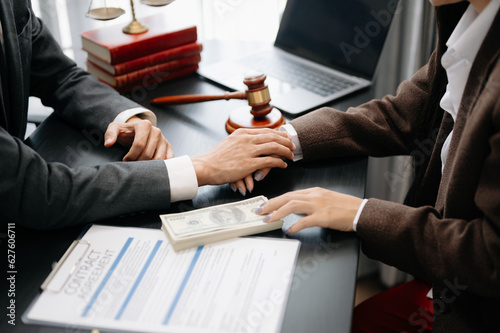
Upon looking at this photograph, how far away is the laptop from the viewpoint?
155 cm

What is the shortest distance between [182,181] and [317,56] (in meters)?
0.83

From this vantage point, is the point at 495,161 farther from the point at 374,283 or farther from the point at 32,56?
the point at 374,283

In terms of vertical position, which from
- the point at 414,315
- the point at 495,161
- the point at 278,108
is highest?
the point at 495,161

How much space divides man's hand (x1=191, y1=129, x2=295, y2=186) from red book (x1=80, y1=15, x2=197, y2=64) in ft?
1.76

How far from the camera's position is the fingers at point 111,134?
49.5 inches

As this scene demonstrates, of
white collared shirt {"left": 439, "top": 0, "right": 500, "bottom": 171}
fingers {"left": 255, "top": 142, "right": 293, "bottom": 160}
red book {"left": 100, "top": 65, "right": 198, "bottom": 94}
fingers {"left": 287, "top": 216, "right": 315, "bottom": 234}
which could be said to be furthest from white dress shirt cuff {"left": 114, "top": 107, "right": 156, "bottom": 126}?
white collared shirt {"left": 439, "top": 0, "right": 500, "bottom": 171}

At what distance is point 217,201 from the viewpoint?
1.10 m

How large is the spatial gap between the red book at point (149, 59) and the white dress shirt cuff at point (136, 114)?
0.79ft

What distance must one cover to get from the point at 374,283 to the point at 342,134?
1.18 metres

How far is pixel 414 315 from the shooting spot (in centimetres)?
126

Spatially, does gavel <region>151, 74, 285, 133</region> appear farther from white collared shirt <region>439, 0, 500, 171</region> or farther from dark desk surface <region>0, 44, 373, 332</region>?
white collared shirt <region>439, 0, 500, 171</region>

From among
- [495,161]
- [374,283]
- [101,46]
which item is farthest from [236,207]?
[374,283]

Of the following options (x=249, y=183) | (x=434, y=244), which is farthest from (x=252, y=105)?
(x=434, y=244)

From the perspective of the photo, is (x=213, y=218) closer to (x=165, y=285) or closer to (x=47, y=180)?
(x=165, y=285)
